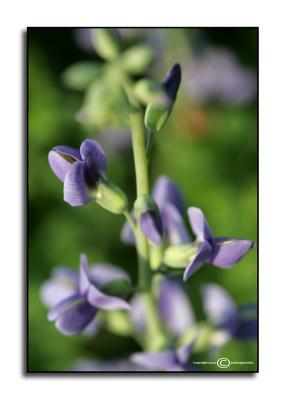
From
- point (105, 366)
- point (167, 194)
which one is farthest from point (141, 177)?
point (105, 366)

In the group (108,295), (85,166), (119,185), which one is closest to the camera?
(85,166)

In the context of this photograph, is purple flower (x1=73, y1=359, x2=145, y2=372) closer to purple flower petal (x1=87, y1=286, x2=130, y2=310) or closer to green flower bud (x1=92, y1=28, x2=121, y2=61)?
purple flower petal (x1=87, y1=286, x2=130, y2=310)

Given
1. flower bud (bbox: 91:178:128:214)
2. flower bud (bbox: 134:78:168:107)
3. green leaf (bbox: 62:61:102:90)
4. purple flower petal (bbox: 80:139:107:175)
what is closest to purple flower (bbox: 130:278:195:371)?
flower bud (bbox: 91:178:128:214)

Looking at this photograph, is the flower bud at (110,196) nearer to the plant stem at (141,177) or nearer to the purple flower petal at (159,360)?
the plant stem at (141,177)
